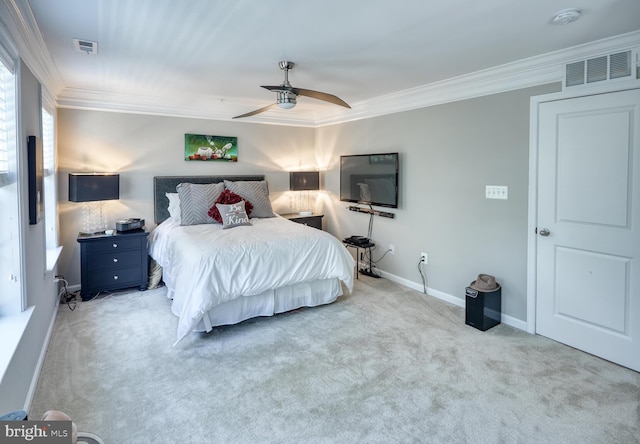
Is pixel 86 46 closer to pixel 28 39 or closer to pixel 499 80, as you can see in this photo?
pixel 28 39

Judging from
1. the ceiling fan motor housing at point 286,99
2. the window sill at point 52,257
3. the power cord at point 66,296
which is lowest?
the power cord at point 66,296

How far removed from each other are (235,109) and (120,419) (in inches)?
165

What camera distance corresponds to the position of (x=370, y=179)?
4.94m

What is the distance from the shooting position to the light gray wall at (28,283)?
1.92 metres

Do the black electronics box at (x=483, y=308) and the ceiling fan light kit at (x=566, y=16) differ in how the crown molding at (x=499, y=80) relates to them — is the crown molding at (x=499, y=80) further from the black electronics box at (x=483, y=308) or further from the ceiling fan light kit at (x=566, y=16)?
the black electronics box at (x=483, y=308)

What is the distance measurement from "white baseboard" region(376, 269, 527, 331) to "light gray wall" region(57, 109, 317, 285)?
2238 millimetres

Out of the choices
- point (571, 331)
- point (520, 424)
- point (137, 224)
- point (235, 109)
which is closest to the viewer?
point (520, 424)

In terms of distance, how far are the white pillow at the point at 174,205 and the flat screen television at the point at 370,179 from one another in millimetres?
2326

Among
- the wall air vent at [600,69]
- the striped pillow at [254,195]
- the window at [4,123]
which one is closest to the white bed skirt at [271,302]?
the striped pillow at [254,195]

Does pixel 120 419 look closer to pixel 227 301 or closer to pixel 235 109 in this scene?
pixel 227 301

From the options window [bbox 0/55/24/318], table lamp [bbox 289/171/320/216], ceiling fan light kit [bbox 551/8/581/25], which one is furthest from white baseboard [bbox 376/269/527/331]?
window [bbox 0/55/24/318]

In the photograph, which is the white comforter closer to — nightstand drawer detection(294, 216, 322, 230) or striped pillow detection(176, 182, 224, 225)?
striped pillow detection(176, 182, 224, 225)

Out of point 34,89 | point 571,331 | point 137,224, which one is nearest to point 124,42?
point 34,89

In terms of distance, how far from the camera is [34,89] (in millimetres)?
2771
